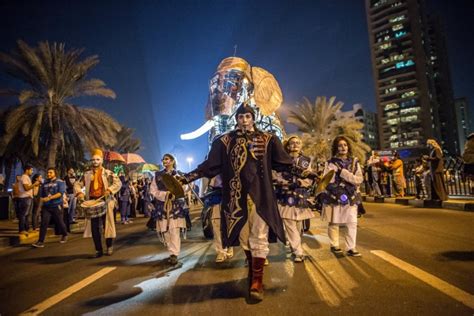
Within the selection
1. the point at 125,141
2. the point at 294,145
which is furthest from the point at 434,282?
the point at 125,141

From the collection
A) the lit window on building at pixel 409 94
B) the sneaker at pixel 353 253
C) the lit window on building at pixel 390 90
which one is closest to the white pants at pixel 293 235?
the sneaker at pixel 353 253

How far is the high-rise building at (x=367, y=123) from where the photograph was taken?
128000 millimetres

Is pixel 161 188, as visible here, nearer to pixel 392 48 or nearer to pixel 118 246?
pixel 118 246

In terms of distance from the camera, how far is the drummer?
255 inches

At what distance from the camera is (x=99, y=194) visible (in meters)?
6.56

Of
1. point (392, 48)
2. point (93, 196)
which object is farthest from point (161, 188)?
point (392, 48)

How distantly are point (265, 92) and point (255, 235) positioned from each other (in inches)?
502

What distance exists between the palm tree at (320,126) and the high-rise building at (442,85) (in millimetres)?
102884

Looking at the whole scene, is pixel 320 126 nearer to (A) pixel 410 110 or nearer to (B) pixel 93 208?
(B) pixel 93 208

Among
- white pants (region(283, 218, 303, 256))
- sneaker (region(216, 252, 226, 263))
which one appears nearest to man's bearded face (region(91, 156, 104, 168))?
sneaker (region(216, 252, 226, 263))

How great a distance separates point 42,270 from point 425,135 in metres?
110

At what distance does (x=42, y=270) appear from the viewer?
5.62 metres

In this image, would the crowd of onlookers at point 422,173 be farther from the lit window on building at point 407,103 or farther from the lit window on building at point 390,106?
the lit window on building at point 390,106

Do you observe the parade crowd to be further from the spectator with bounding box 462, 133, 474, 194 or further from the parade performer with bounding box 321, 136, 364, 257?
the spectator with bounding box 462, 133, 474, 194
